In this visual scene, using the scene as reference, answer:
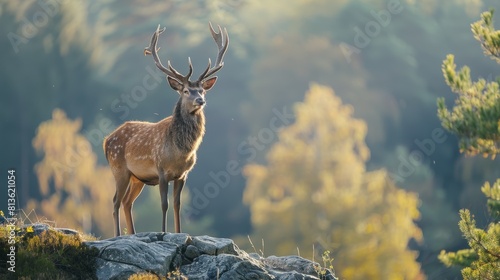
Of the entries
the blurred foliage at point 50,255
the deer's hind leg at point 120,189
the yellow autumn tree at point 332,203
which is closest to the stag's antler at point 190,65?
the deer's hind leg at point 120,189

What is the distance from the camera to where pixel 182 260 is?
10.2m

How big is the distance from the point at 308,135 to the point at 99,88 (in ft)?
44.2

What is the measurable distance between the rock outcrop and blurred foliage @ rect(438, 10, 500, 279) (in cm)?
275

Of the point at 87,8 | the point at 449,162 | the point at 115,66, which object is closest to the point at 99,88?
the point at 115,66

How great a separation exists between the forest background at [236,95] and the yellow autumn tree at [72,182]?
2.4 inches

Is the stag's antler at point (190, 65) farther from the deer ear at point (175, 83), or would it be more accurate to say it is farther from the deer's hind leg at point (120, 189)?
the deer's hind leg at point (120, 189)

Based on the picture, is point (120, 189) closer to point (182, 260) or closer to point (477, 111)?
point (182, 260)

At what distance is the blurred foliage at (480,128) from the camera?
1257cm

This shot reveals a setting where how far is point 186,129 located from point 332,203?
2197 centimetres

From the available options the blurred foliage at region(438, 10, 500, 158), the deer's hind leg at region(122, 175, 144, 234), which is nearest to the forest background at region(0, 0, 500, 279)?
the blurred foliage at region(438, 10, 500, 158)

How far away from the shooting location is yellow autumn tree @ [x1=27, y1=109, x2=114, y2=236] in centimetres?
3769

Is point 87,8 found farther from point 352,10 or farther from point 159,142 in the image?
point 159,142

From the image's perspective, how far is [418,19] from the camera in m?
53.1

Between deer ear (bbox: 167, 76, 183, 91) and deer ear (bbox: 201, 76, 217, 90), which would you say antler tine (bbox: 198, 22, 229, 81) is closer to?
deer ear (bbox: 201, 76, 217, 90)
